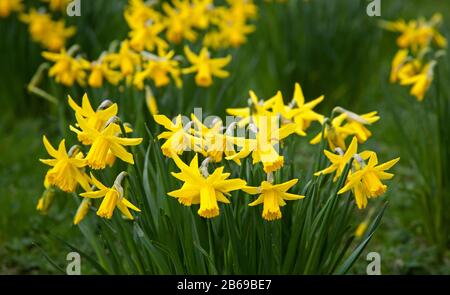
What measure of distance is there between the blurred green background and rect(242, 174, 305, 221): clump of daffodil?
1318 millimetres

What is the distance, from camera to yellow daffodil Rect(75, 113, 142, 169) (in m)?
1.81

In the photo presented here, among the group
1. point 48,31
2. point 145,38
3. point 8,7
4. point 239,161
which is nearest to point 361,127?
point 239,161

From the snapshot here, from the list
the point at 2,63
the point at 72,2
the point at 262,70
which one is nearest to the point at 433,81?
the point at 262,70

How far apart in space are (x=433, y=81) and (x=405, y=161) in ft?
3.43

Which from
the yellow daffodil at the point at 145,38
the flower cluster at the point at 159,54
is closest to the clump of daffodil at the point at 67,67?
the flower cluster at the point at 159,54

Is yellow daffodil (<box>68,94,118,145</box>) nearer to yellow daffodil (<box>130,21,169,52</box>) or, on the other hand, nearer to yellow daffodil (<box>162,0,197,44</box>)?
yellow daffodil (<box>130,21,169,52</box>)

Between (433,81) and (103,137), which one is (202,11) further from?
(103,137)

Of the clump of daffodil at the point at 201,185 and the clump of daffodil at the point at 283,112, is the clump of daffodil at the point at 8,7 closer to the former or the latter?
the clump of daffodil at the point at 283,112

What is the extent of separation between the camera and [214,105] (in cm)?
332

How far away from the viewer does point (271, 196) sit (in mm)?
1808
